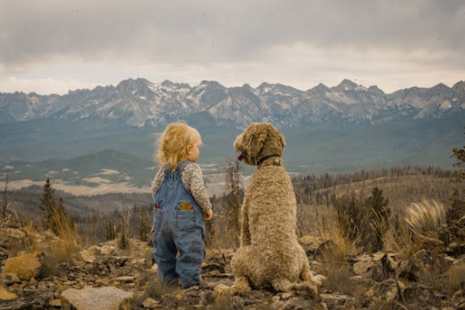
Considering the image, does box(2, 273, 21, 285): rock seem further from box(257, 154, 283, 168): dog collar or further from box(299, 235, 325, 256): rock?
box(299, 235, 325, 256): rock

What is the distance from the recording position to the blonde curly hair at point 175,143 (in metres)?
6.23

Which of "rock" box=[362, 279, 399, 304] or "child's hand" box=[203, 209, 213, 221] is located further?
"child's hand" box=[203, 209, 213, 221]

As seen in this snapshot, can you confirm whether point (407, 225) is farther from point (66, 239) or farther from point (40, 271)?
point (66, 239)

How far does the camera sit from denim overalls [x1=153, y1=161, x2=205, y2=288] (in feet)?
19.7

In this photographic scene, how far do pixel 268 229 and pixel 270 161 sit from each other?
879mm

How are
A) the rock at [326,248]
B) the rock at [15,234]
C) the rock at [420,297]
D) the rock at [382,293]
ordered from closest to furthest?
the rock at [420,297], the rock at [382,293], the rock at [326,248], the rock at [15,234]

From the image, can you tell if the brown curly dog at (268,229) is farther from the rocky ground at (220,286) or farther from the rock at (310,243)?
the rock at (310,243)

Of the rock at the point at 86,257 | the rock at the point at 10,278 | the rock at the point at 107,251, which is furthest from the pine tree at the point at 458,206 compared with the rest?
the rock at the point at 107,251

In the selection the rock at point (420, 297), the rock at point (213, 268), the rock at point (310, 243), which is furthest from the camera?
the rock at point (310, 243)

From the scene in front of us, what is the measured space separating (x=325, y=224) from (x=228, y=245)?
2236mm

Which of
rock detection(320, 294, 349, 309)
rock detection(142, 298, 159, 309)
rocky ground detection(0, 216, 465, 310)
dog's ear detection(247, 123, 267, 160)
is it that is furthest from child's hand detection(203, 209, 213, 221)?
rock detection(320, 294, 349, 309)

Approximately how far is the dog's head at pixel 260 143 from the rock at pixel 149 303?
2.04m

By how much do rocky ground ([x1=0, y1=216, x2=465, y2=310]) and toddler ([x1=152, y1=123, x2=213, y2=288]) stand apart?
0.33 metres

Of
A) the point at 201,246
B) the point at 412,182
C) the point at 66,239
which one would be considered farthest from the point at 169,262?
the point at 412,182
